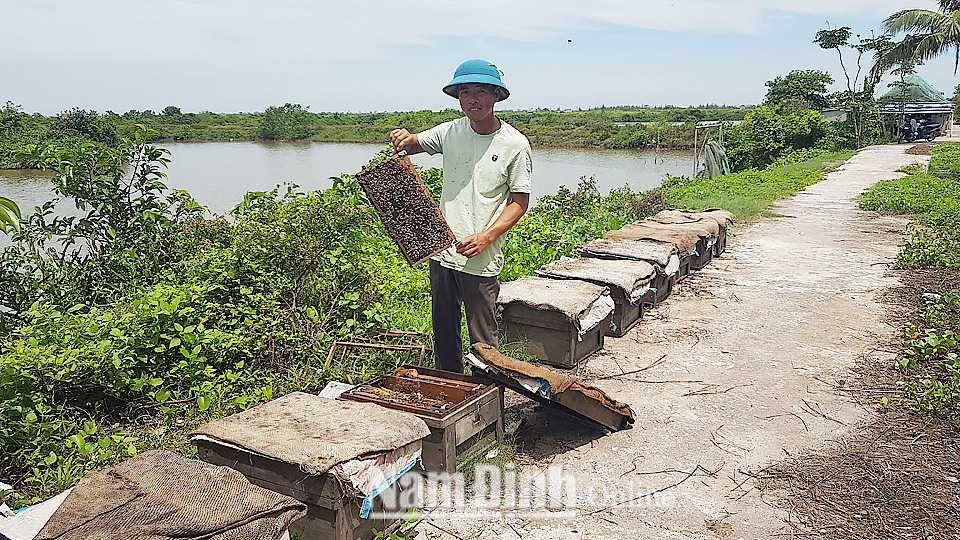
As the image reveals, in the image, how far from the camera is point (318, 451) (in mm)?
Answer: 2730

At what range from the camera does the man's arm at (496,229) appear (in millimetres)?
3621

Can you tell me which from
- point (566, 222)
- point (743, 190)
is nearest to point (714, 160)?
point (743, 190)

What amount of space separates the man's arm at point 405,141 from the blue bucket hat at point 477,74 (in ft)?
1.15

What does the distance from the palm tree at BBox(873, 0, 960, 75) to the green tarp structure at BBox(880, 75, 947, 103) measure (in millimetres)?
6995

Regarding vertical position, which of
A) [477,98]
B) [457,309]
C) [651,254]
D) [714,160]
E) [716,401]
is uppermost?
[477,98]

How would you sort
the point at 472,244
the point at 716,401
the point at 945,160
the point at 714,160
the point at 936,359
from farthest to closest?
the point at 945,160, the point at 714,160, the point at 936,359, the point at 716,401, the point at 472,244

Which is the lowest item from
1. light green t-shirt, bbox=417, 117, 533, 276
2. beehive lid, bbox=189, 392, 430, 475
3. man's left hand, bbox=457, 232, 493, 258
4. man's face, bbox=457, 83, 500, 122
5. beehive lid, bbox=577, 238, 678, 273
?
beehive lid, bbox=189, 392, 430, 475

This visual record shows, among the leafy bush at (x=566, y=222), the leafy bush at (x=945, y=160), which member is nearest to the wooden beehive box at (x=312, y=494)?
the leafy bush at (x=566, y=222)

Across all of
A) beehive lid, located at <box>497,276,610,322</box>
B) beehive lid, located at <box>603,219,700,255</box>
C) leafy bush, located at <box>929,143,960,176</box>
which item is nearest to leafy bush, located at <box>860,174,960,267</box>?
leafy bush, located at <box>929,143,960,176</box>

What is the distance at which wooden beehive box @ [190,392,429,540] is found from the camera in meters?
2.70

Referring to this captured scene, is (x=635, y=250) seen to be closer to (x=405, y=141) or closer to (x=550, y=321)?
(x=550, y=321)

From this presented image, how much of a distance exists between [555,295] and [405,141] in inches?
69.9

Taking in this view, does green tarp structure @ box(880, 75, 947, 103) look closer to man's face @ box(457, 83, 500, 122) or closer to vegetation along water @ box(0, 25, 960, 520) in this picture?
vegetation along water @ box(0, 25, 960, 520)

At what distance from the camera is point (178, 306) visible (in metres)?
4.41
